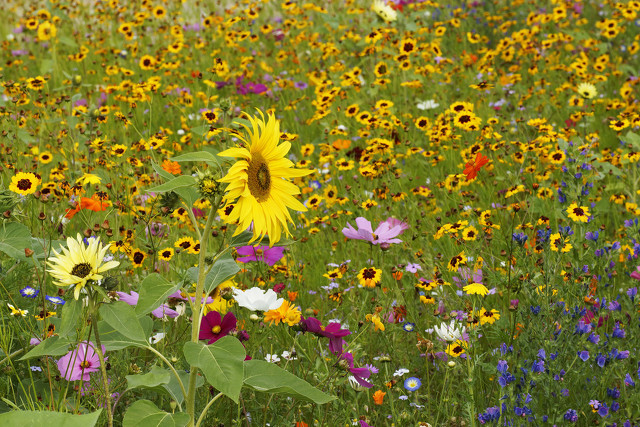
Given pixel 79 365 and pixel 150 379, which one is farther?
pixel 79 365

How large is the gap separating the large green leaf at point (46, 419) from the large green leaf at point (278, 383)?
0.35m

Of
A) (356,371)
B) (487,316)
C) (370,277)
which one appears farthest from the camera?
(370,277)

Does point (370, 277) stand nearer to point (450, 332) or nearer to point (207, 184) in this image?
point (450, 332)

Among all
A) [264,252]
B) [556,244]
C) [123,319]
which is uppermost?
[556,244]

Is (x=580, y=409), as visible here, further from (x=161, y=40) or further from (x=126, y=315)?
(x=161, y=40)

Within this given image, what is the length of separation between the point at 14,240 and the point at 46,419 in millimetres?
671

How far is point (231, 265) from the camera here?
1629 millimetres

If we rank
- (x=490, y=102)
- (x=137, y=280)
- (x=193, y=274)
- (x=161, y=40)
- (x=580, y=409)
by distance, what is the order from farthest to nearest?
(x=161, y=40)
(x=490, y=102)
(x=137, y=280)
(x=580, y=409)
(x=193, y=274)

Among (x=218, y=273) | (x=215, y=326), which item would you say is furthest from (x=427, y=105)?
(x=218, y=273)

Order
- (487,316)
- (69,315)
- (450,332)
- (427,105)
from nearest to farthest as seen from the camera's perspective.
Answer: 1. (69,315)
2. (450,332)
3. (487,316)
4. (427,105)

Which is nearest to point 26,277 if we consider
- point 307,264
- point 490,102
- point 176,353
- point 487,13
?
point 176,353

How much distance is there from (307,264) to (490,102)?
92.4 inches

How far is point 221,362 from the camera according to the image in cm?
135

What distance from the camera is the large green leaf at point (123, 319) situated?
4.58ft
